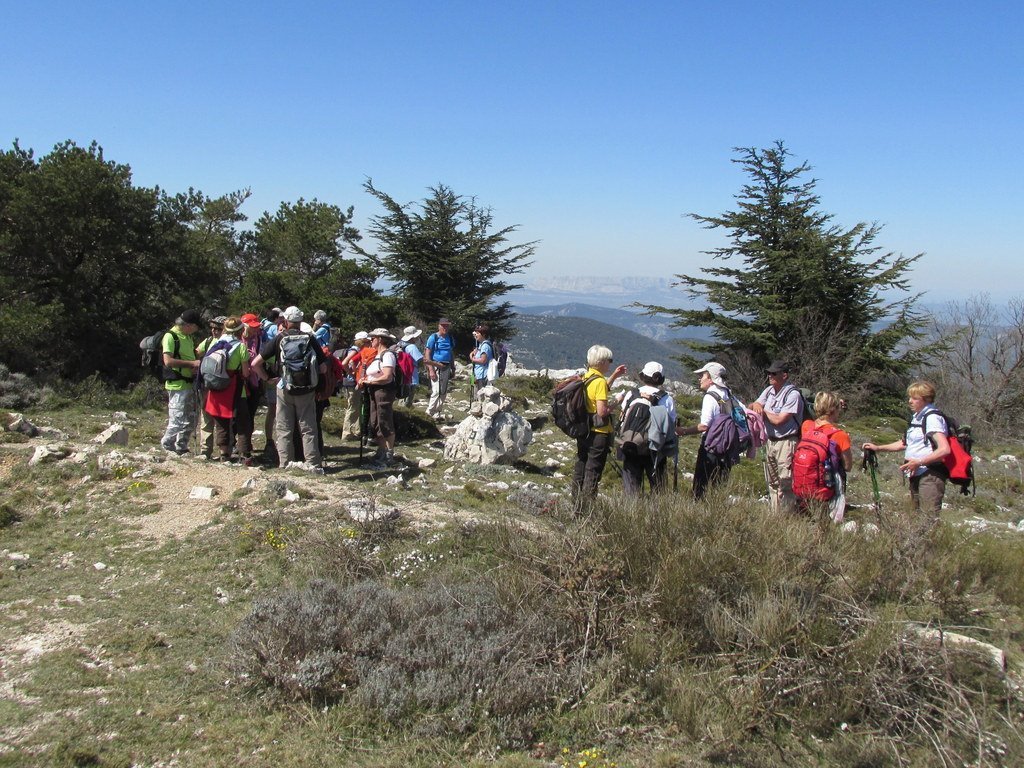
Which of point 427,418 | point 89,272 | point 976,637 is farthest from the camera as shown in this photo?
point 89,272

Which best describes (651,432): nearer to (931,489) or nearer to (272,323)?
(931,489)

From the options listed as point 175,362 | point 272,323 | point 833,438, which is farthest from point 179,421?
point 833,438

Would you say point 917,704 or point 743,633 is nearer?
point 917,704

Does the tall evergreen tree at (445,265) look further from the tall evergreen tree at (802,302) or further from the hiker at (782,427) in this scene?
the hiker at (782,427)

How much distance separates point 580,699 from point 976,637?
9.18 feet

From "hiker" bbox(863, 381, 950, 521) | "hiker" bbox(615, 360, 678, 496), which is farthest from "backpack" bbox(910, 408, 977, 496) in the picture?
"hiker" bbox(615, 360, 678, 496)

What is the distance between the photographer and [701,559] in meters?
4.31

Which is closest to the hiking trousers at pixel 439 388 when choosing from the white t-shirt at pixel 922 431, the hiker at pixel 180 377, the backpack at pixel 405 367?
the backpack at pixel 405 367

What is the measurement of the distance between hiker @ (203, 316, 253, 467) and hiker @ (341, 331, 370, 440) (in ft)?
6.08

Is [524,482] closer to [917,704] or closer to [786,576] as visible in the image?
[786,576]

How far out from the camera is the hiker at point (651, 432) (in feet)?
20.3

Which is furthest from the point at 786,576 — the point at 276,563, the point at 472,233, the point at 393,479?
the point at 472,233

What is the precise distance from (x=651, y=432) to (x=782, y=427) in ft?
4.04

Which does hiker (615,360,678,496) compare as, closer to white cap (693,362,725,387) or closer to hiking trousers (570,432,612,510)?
hiking trousers (570,432,612,510)
